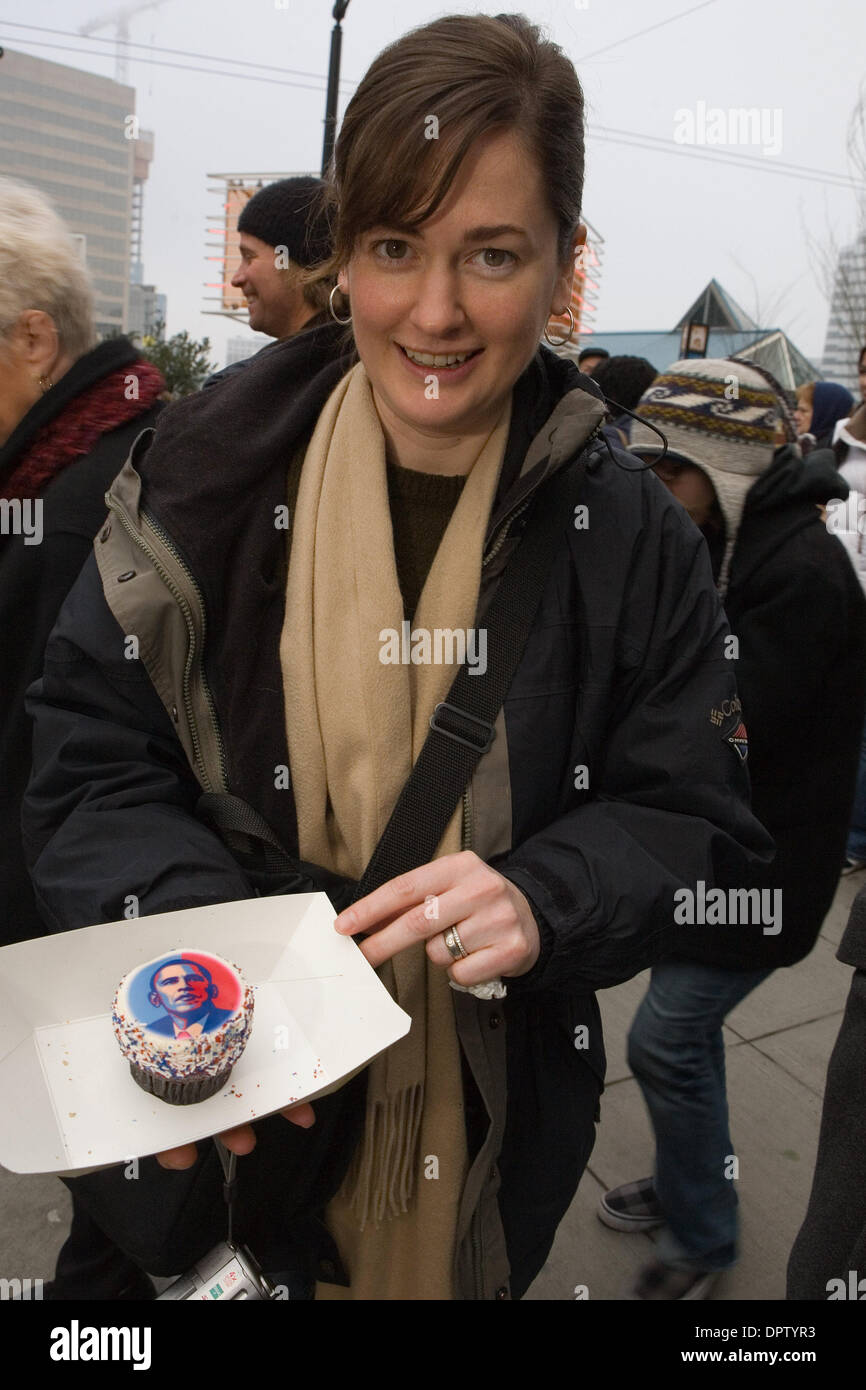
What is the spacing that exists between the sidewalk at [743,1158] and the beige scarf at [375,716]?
1.33 m

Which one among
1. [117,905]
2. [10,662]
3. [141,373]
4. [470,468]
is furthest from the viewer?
[141,373]

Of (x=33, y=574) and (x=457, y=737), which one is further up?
(x=33, y=574)

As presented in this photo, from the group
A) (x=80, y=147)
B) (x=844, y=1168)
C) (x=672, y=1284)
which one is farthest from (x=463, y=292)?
(x=80, y=147)

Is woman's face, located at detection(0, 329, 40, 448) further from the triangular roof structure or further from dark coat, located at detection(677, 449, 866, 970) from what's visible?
the triangular roof structure

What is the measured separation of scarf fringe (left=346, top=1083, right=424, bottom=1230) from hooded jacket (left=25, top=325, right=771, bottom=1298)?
0.05 m

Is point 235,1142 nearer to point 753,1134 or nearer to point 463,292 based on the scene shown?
point 463,292

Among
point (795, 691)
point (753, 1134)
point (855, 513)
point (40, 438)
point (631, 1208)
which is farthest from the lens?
point (855, 513)

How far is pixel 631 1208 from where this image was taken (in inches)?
107

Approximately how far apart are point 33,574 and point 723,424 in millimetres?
1685

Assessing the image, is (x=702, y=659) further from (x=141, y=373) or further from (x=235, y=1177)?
(x=141, y=373)

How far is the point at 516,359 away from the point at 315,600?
47 centimetres

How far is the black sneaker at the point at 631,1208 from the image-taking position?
271 cm
